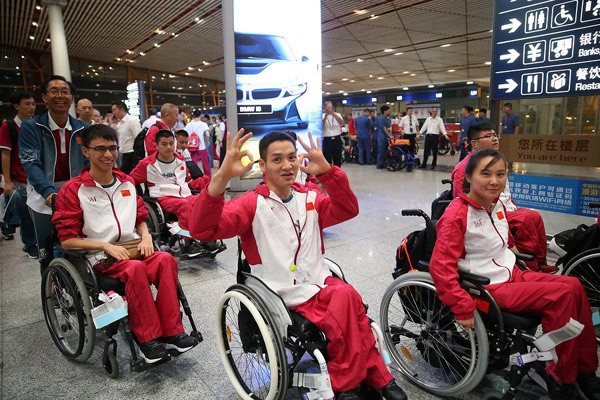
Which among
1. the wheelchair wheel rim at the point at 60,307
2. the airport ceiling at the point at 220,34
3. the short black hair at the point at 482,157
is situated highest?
the airport ceiling at the point at 220,34

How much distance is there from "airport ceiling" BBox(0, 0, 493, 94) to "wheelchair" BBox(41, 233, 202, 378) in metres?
7.39

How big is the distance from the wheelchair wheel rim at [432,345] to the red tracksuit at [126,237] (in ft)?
3.59

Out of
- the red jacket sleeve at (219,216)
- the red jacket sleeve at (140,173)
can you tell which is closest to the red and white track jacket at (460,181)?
the red jacket sleeve at (219,216)

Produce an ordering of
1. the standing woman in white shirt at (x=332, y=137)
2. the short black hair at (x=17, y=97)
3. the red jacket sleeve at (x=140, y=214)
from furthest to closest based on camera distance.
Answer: the standing woman in white shirt at (x=332, y=137) < the short black hair at (x=17, y=97) < the red jacket sleeve at (x=140, y=214)

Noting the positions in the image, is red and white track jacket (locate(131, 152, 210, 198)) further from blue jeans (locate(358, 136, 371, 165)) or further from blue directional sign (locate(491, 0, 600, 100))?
blue jeans (locate(358, 136, 371, 165))

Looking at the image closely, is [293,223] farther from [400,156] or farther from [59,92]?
[400,156]

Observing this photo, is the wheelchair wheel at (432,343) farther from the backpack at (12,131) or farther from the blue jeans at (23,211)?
the blue jeans at (23,211)

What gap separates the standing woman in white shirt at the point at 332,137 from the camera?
23.4 ft

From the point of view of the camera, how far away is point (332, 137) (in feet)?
23.3

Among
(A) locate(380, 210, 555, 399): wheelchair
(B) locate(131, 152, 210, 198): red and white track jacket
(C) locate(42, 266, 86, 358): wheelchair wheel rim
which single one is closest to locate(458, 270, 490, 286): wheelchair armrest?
(A) locate(380, 210, 555, 399): wheelchair

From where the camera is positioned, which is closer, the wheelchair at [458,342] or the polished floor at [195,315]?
the wheelchair at [458,342]

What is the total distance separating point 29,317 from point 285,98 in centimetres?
446

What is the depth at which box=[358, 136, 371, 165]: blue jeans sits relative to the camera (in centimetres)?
1039

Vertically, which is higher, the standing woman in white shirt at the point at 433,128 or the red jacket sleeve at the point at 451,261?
the standing woman in white shirt at the point at 433,128
